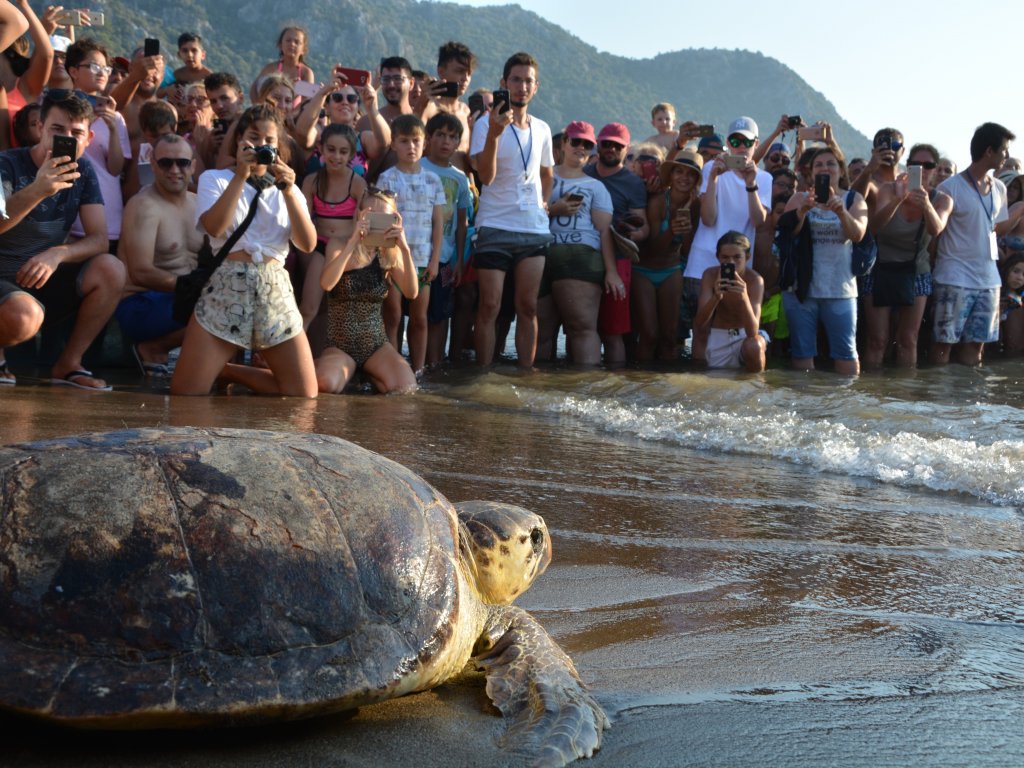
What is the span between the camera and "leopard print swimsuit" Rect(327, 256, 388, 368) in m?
6.23

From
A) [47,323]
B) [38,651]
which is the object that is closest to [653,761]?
[38,651]

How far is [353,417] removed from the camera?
17.1ft

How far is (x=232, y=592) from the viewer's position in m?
1.88

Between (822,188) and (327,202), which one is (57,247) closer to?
(327,202)

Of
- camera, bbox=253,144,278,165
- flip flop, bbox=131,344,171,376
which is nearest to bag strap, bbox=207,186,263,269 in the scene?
camera, bbox=253,144,278,165

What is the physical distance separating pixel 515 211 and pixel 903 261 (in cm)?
368

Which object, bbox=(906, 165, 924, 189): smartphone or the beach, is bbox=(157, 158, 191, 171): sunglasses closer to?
the beach

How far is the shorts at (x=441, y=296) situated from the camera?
7539 mm

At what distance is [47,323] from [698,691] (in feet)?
18.0

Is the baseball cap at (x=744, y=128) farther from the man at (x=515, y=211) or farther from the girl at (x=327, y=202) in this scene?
the girl at (x=327, y=202)

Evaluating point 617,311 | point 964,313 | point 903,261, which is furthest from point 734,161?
point 964,313

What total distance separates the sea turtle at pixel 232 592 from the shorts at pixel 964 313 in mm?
7897

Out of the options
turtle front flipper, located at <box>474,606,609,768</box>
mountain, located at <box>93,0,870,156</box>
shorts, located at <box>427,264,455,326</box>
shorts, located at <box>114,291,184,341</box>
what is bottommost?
turtle front flipper, located at <box>474,606,609,768</box>

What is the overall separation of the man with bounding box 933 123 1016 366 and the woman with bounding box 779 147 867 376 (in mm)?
1302
